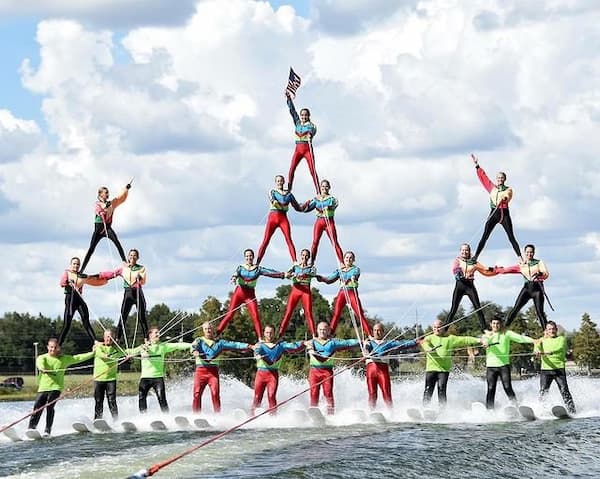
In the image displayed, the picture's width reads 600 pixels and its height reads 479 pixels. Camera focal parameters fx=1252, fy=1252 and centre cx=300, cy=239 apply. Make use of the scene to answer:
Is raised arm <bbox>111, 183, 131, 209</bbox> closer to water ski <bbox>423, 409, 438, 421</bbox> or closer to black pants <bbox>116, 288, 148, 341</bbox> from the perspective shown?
black pants <bbox>116, 288, 148, 341</bbox>

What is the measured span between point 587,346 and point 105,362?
105 ft

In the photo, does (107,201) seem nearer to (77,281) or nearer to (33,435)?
(77,281)

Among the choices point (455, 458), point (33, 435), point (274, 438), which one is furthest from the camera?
point (33, 435)

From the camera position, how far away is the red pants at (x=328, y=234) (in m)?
23.4

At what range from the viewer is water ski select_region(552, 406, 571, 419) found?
70.0ft

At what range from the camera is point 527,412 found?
69.6 ft

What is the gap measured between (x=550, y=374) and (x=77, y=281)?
858 centimetres

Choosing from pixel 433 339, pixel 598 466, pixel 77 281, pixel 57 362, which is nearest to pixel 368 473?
pixel 598 466

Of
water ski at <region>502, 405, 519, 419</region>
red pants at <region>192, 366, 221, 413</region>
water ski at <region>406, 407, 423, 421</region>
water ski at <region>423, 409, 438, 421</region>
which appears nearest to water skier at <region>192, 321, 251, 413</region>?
red pants at <region>192, 366, 221, 413</region>

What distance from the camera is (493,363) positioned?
21438mm

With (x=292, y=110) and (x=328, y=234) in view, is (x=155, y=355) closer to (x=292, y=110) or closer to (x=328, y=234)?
(x=328, y=234)

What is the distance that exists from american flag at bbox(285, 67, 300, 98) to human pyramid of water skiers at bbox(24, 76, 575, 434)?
6 centimetres

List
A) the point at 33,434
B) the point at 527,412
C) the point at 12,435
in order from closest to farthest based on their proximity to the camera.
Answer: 1. the point at 12,435
2. the point at 33,434
3. the point at 527,412

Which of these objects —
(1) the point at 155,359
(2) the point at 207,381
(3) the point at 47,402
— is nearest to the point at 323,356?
(2) the point at 207,381
